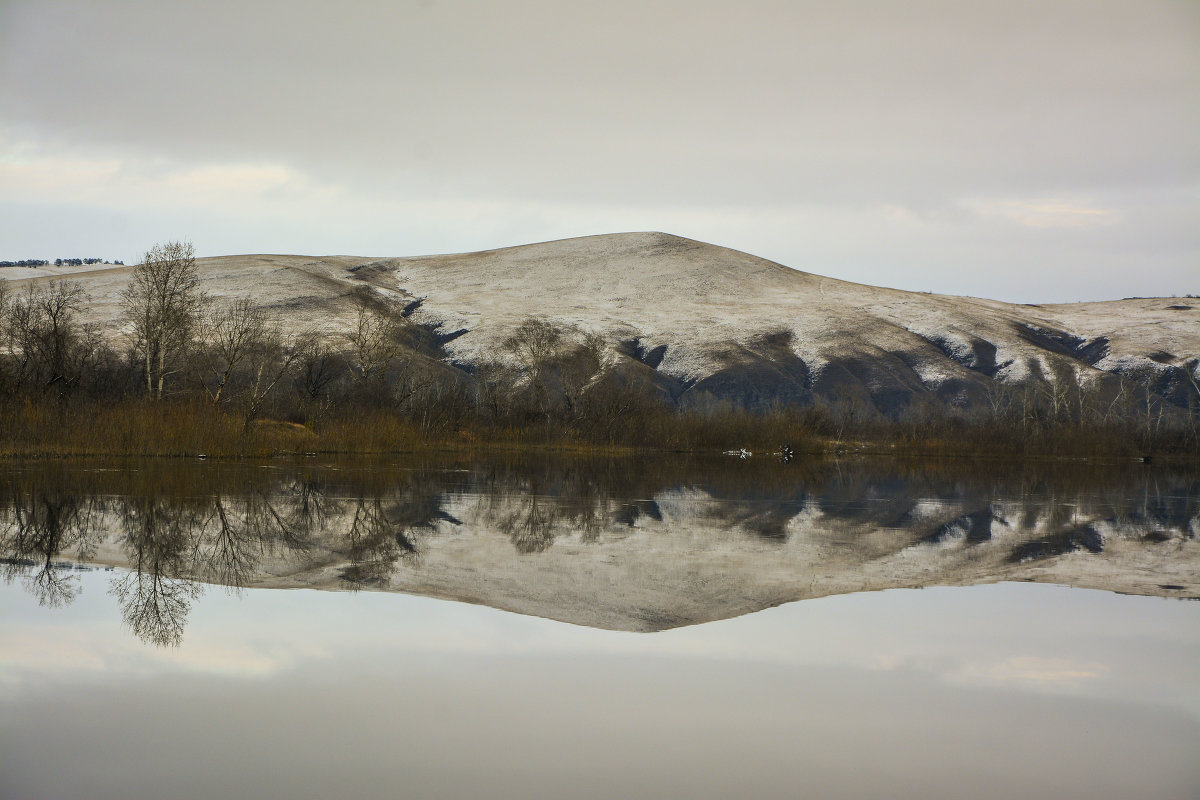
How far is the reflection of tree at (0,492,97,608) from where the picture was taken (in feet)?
28.9

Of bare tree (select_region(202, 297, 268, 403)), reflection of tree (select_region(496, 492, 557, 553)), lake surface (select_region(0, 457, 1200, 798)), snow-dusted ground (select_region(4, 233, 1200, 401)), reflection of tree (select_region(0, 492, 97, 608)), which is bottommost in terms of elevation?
reflection of tree (select_region(496, 492, 557, 553))

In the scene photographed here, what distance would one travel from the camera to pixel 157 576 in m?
9.27

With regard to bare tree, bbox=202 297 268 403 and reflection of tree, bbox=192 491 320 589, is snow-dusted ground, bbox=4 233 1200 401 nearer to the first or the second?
bare tree, bbox=202 297 268 403

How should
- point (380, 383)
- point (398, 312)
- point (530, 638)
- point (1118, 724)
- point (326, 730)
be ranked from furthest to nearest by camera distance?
point (398, 312), point (380, 383), point (530, 638), point (1118, 724), point (326, 730)

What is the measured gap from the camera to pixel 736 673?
6.55m

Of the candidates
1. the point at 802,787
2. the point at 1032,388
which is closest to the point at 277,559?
the point at 802,787

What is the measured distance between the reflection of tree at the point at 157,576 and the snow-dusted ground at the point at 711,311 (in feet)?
232

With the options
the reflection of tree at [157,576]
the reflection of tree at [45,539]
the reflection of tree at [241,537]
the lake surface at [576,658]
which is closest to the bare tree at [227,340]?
the reflection of tree at [45,539]

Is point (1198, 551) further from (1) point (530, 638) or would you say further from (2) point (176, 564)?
(2) point (176, 564)

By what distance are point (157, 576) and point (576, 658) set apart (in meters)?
4.52

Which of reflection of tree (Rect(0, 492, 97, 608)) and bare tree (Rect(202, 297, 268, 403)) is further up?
bare tree (Rect(202, 297, 268, 403))

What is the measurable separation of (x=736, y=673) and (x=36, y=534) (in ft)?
29.4

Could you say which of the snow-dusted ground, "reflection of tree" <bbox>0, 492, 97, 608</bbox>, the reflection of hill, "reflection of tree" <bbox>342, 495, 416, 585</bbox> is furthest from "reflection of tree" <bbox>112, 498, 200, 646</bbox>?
the snow-dusted ground

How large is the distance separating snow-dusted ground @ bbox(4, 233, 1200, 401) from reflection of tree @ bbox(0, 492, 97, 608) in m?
68.8
